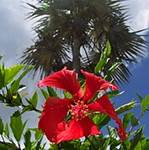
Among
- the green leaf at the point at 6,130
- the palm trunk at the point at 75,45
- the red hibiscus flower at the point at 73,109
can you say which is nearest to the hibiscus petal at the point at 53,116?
the red hibiscus flower at the point at 73,109

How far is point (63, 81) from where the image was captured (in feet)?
3.34

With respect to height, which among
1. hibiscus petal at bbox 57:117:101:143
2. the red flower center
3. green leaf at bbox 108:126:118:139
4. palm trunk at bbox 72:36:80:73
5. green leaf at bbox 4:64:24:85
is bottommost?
palm trunk at bbox 72:36:80:73

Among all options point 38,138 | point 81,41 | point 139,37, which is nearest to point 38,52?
point 81,41

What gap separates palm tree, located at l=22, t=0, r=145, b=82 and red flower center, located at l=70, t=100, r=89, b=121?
11.1m

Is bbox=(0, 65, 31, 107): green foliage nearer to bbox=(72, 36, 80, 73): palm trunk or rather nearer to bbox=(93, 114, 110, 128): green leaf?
bbox=(93, 114, 110, 128): green leaf

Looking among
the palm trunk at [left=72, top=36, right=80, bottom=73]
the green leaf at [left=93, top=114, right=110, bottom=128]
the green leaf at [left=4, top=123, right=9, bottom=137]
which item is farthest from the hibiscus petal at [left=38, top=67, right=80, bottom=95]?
the palm trunk at [left=72, top=36, right=80, bottom=73]

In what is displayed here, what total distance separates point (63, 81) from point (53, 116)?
0.08 meters

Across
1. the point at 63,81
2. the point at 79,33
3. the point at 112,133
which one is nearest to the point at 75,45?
the point at 79,33

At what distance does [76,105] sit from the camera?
1.04 m

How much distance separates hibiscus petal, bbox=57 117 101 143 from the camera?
93 cm

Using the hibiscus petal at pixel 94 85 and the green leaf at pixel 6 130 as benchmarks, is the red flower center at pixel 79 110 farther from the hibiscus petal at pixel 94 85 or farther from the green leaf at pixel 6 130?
the green leaf at pixel 6 130

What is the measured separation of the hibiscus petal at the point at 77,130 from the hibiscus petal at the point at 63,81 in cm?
7

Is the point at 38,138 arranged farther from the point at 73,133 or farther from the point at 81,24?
the point at 81,24

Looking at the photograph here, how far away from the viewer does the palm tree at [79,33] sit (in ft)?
40.8
